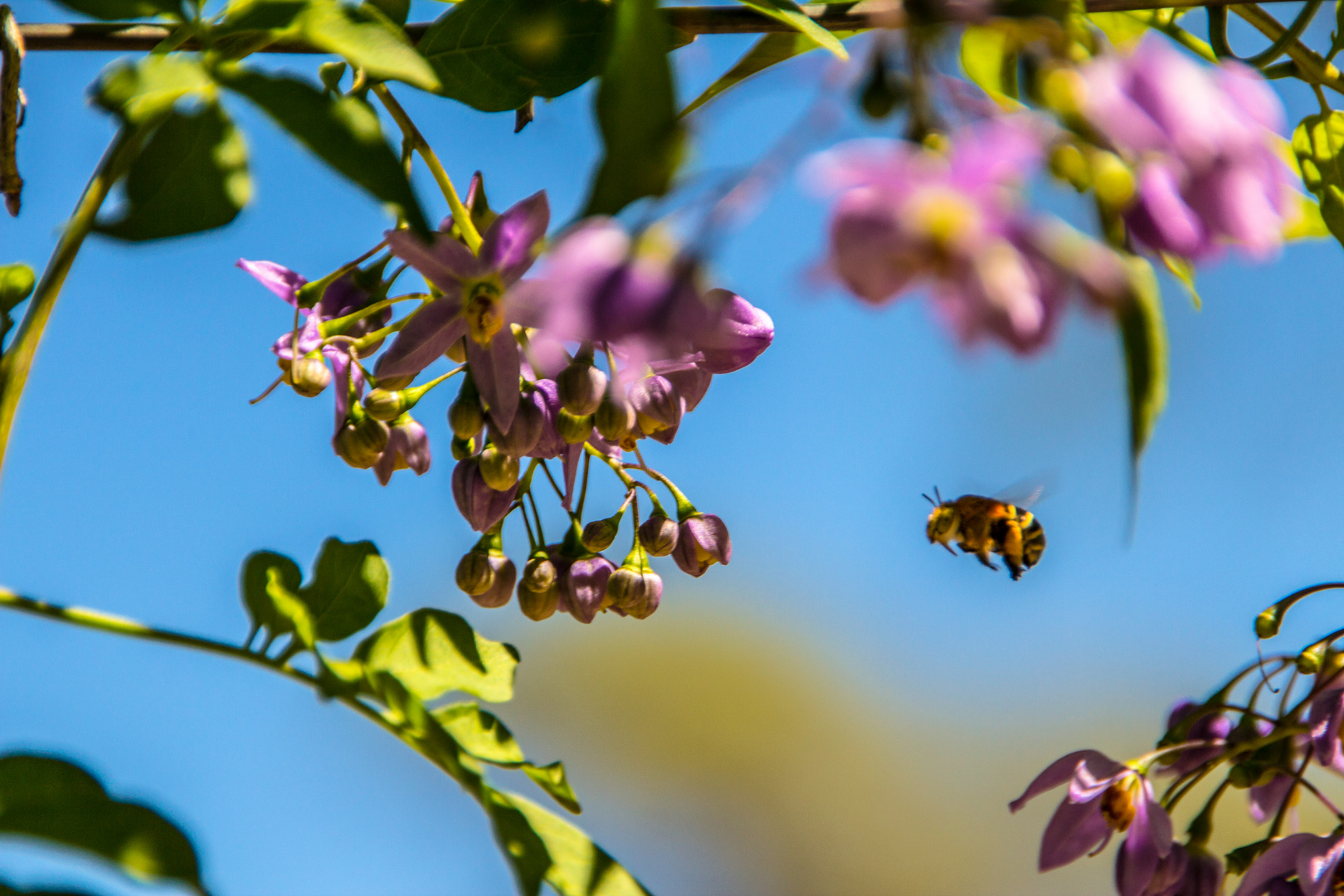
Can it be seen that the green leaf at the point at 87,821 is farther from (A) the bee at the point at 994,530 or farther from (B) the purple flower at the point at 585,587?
(A) the bee at the point at 994,530

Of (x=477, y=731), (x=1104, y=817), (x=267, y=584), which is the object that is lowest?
(x=1104, y=817)

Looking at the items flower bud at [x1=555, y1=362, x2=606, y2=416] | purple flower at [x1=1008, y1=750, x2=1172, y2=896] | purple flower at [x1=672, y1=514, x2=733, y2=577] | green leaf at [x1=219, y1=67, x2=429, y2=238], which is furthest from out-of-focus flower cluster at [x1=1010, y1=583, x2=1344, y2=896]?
green leaf at [x1=219, y1=67, x2=429, y2=238]

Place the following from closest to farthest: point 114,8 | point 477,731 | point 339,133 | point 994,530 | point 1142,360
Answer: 1. point 1142,360
2. point 339,133
3. point 114,8
4. point 477,731
5. point 994,530

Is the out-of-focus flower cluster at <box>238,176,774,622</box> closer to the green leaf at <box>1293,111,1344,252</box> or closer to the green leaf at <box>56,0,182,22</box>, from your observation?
the green leaf at <box>56,0,182,22</box>

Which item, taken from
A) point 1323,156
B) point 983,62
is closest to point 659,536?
point 983,62

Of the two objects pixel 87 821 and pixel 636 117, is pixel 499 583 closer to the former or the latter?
pixel 87 821

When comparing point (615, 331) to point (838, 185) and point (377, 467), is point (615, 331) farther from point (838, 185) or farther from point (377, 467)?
point (377, 467)

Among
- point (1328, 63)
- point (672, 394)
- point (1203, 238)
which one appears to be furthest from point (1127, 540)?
point (1328, 63)
